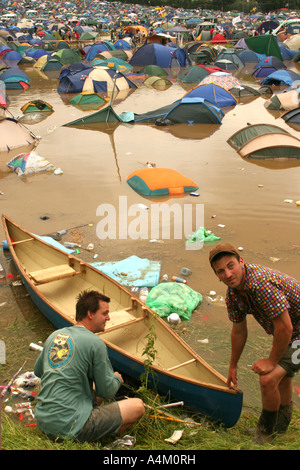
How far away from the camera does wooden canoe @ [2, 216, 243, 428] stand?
4.14 metres

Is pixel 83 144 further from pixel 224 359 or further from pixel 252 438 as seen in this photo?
pixel 252 438

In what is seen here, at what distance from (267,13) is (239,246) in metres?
79.2

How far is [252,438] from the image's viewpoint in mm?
3863

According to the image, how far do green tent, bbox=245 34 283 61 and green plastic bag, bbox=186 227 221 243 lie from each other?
29286mm

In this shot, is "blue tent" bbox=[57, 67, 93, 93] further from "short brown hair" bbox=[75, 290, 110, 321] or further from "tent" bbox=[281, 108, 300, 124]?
"short brown hair" bbox=[75, 290, 110, 321]

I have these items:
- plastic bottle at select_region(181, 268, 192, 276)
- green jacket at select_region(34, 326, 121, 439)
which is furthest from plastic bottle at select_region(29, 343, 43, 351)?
plastic bottle at select_region(181, 268, 192, 276)

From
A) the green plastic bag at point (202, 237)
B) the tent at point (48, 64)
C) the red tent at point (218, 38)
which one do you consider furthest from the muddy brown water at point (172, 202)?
the red tent at point (218, 38)

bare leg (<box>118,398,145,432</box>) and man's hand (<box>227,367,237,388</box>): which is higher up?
man's hand (<box>227,367,237,388</box>)

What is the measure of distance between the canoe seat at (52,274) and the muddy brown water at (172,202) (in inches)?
21.2

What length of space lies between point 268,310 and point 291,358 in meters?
0.50

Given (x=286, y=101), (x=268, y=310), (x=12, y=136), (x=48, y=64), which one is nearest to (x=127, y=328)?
(x=268, y=310)

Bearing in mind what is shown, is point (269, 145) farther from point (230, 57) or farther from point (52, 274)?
point (230, 57)

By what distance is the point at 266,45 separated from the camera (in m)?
34.2

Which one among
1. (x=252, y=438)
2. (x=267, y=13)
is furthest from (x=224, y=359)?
(x=267, y=13)
